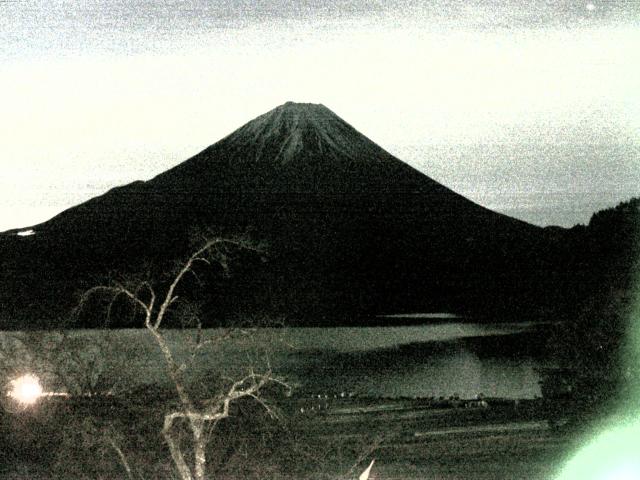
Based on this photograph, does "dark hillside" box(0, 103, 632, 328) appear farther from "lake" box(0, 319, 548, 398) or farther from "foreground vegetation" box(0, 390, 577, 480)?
"foreground vegetation" box(0, 390, 577, 480)

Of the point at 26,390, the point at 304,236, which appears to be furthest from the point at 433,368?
the point at 304,236

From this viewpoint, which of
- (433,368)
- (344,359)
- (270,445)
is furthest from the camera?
(344,359)

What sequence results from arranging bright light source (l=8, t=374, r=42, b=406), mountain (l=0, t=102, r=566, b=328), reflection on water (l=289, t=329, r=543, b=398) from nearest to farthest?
bright light source (l=8, t=374, r=42, b=406), reflection on water (l=289, t=329, r=543, b=398), mountain (l=0, t=102, r=566, b=328)

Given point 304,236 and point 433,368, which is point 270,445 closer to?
point 433,368

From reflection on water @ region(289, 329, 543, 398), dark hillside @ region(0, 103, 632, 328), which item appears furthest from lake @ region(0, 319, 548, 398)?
dark hillside @ region(0, 103, 632, 328)

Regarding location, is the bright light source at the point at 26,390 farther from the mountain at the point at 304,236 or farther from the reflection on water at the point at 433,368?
the mountain at the point at 304,236

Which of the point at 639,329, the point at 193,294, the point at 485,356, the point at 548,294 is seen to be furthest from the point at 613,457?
the point at 193,294

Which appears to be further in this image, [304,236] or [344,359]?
[304,236]

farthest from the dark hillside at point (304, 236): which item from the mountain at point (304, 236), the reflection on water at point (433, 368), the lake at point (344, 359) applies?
the reflection on water at point (433, 368)
